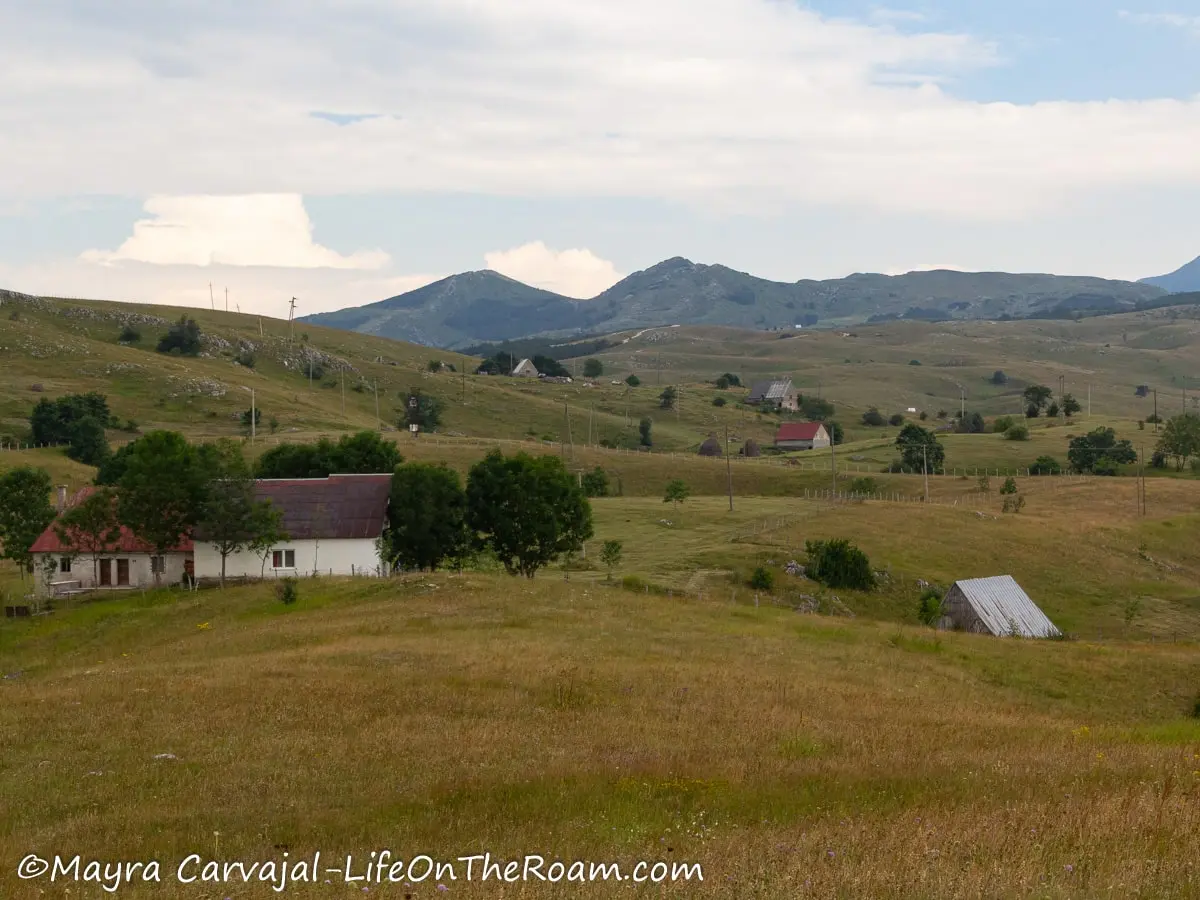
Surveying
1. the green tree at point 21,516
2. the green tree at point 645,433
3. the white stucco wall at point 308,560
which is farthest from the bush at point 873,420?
the green tree at point 21,516

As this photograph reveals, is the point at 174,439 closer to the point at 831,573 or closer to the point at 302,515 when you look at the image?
the point at 302,515

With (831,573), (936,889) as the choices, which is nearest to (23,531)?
(831,573)

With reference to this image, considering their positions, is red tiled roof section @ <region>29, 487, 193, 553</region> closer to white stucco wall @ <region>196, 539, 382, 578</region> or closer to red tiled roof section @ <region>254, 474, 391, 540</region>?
white stucco wall @ <region>196, 539, 382, 578</region>

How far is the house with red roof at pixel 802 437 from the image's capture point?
506ft

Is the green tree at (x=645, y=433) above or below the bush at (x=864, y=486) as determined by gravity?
above

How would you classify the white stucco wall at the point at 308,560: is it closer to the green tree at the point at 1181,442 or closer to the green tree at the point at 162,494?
the green tree at the point at 162,494

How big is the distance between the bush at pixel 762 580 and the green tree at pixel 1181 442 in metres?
81.3

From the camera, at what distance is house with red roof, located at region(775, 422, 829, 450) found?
154375mm

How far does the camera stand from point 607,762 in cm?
1848

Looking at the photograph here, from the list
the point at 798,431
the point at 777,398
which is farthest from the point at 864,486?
the point at 777,398

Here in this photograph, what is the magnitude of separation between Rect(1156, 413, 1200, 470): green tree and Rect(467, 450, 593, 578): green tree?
91920mm

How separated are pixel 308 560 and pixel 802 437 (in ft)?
348

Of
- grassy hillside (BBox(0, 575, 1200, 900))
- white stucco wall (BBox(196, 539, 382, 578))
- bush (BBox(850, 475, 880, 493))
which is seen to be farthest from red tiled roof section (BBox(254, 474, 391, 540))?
bush (BBox(850, 475, 880, 493))

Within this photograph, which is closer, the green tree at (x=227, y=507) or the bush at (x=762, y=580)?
the green tree at (x=227, y=507)
